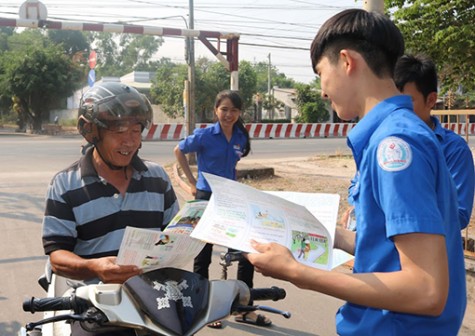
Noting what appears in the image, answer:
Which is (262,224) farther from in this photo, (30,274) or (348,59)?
(30,274)

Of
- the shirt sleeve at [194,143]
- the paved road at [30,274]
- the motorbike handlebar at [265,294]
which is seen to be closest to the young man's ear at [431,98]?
the motorbike handlebar at [265,294]

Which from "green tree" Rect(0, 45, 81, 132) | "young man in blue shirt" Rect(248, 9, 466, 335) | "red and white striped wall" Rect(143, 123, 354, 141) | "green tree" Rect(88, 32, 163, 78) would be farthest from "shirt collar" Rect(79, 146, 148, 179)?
"green tree" Rect(88, 32, 163, 78)

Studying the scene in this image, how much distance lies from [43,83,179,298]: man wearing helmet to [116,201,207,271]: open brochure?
43 cm

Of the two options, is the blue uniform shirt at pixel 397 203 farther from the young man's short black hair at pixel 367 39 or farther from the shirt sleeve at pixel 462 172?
the shirt sleeve at pixel 462 172

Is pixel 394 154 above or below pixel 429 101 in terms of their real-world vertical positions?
below

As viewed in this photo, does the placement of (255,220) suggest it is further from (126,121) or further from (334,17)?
(126,121)

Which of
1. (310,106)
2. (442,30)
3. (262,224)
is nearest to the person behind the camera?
(262,224)

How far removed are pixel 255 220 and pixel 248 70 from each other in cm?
4460

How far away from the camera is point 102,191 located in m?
2.74

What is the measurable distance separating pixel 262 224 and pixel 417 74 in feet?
5.63

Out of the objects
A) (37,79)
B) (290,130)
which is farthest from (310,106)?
(37,79)

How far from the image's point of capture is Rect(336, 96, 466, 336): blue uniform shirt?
153 centimetres

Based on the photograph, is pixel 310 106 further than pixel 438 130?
Yes

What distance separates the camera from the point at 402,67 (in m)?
3.13
